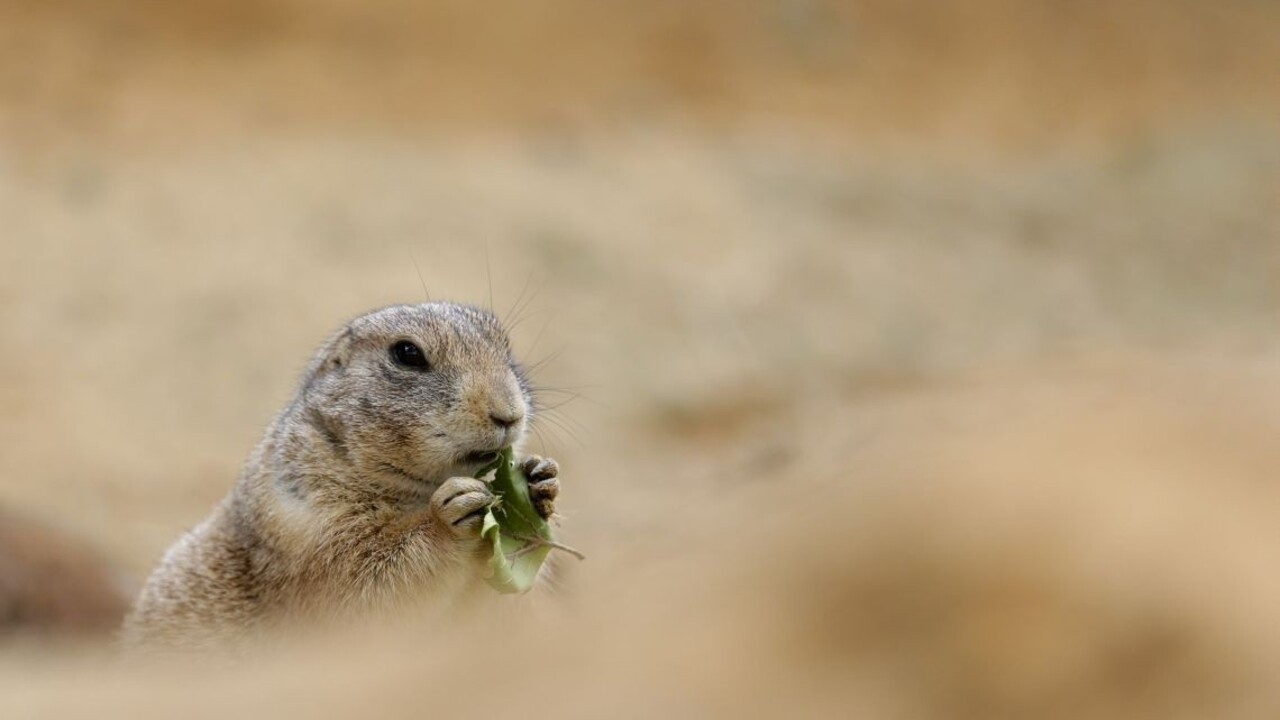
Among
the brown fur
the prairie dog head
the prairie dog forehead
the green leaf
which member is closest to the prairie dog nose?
the prairie dog head

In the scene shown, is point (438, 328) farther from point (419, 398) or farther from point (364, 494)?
point (364, 494)

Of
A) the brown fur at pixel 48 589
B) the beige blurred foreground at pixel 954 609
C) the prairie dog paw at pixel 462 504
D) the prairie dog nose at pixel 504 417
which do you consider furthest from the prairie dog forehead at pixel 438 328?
the brown fur at pixel 48 589

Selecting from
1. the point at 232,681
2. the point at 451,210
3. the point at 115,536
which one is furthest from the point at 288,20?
the point at 232,681

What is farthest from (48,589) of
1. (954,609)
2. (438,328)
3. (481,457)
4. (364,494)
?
(954,609)

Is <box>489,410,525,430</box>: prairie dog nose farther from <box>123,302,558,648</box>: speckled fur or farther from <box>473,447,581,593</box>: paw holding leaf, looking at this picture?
<box>473,447,581,593</box>: paw holding leaf

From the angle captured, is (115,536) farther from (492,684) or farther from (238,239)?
(492,684)

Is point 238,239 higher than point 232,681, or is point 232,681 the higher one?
point 238,239
